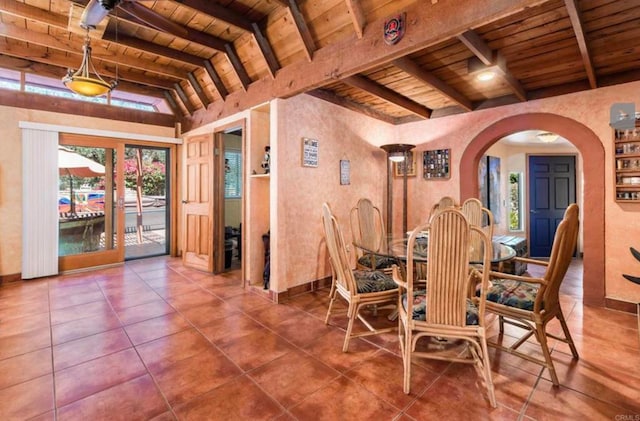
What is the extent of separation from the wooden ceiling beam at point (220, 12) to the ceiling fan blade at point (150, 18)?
9.6 inches

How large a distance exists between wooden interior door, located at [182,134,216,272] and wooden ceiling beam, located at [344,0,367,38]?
9.17 feet

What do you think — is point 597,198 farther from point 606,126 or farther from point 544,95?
point 544,95

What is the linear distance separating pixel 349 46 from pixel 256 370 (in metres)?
2.70

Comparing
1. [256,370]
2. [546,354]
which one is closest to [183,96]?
[256,370]

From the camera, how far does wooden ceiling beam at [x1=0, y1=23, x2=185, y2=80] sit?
317 cm

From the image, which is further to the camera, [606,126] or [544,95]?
[544,95]

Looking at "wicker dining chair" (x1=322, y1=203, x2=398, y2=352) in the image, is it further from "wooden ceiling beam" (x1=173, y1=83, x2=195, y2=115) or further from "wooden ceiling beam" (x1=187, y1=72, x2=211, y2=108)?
"wooden ceiling beam" (x1=173, y1=83, x2=195, y2=115)

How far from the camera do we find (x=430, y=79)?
3.34 metres

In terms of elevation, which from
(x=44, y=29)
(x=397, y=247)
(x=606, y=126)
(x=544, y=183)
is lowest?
(x=397, y=247)

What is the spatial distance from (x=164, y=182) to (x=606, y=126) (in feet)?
21.9

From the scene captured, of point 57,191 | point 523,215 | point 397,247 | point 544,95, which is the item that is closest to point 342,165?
point 397,247

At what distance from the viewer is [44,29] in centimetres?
326

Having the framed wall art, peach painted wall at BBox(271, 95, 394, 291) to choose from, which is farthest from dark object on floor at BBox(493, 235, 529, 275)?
peach painted wall at BBox(271, 95, 394, 291)

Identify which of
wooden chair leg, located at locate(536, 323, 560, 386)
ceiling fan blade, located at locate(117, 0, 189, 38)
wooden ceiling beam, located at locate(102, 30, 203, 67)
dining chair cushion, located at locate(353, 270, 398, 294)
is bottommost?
wooden chair leg, located at locate(536, 323, 560, 386)
